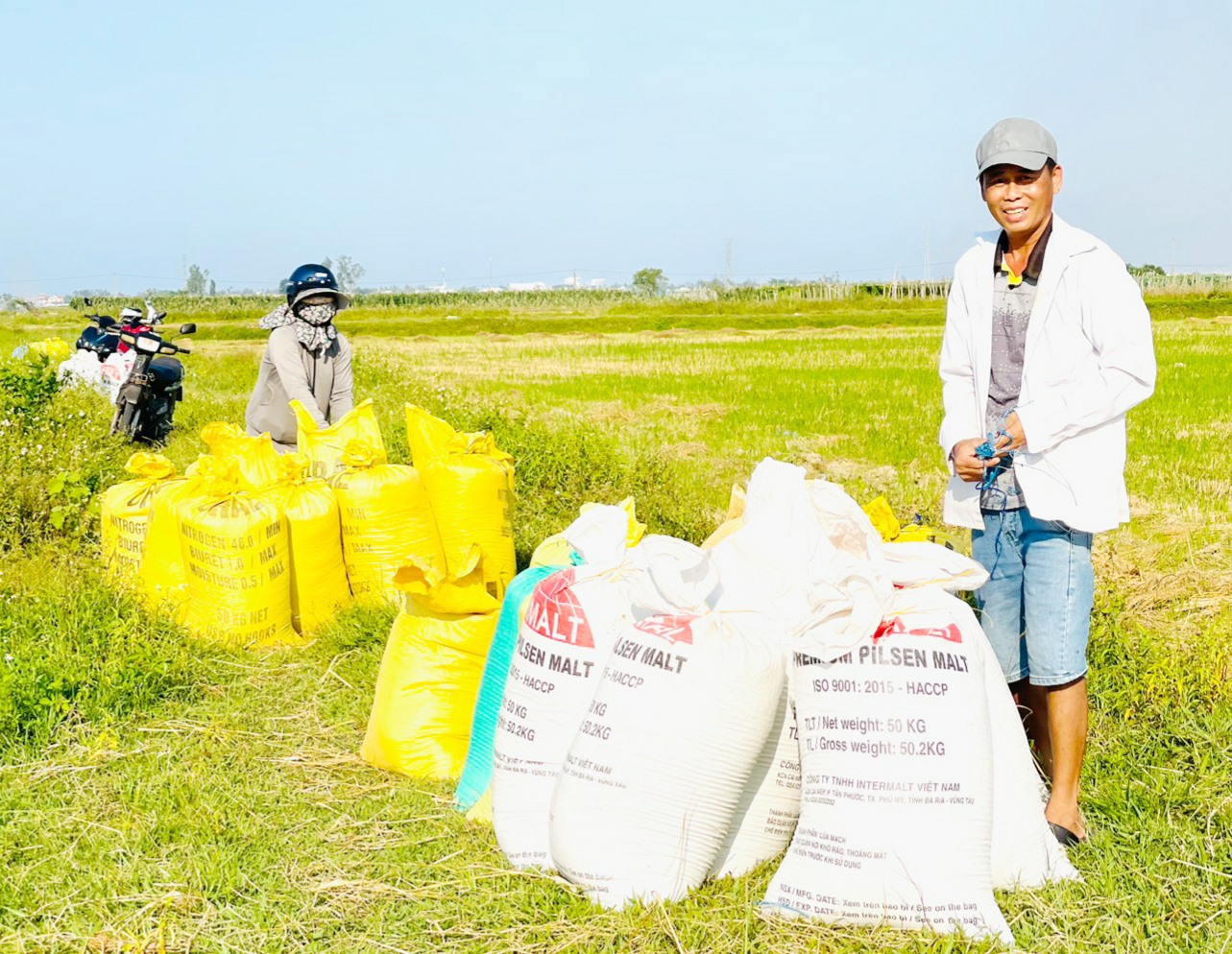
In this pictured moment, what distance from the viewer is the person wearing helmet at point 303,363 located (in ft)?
17.3

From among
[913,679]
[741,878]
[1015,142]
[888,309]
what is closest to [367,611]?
[741,878]

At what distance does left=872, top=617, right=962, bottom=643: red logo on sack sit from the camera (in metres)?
2.40

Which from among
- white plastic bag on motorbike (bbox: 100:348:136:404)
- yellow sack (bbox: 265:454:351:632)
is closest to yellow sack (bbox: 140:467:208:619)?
yellow sack (bbox: 265:454:351:632)

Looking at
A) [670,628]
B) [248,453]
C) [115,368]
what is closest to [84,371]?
[115,368]

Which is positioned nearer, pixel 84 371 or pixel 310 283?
pixel 310 283

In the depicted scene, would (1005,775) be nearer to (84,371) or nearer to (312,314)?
(312,314)

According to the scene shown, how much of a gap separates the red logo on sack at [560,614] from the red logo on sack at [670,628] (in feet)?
0.79

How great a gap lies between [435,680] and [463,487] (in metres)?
1.47

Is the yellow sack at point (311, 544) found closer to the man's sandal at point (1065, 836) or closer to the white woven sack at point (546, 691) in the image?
the white woven sack at point (546, 691)

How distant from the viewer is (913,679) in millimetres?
2359

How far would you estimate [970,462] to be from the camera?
2.79 metres

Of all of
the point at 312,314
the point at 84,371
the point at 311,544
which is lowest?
the point at 311,544

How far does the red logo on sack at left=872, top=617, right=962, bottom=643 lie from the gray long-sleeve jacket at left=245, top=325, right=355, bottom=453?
3488mm

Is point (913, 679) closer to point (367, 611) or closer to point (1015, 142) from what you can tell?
point (1015, 142)
